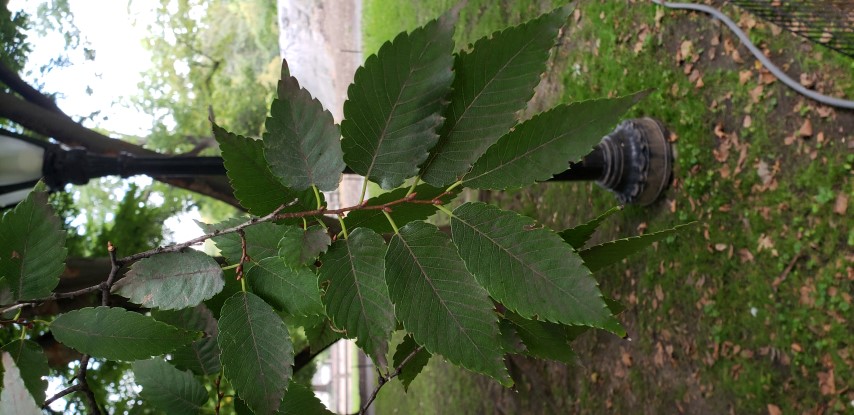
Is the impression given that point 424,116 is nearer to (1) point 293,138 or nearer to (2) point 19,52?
(1) point 293,138

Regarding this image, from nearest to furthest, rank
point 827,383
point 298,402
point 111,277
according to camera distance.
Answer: point 111,277 → point 298,402 → point 827,383

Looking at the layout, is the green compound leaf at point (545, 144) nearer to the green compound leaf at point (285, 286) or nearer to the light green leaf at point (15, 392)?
the green compound leaf at point (285, 286)

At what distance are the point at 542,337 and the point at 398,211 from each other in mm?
410

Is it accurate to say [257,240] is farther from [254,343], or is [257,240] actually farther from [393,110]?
[393,110]

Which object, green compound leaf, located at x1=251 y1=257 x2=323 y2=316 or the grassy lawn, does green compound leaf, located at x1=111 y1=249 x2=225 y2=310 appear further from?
the grassy lawn

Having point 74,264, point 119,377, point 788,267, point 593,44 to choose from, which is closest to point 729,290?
point 788,267

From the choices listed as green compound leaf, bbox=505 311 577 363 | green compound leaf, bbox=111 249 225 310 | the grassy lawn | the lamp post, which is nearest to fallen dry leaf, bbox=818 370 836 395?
the grassy lawn

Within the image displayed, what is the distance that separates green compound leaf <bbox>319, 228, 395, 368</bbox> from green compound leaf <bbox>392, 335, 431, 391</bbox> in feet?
1.33

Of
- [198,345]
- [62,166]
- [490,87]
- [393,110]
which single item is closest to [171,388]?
[198,345]

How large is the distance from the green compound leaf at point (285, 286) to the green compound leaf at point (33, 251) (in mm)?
351

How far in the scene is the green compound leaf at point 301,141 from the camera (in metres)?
1.04

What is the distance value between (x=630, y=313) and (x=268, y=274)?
383 cm

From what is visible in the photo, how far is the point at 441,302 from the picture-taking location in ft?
3.38

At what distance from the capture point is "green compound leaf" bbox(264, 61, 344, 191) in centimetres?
104
